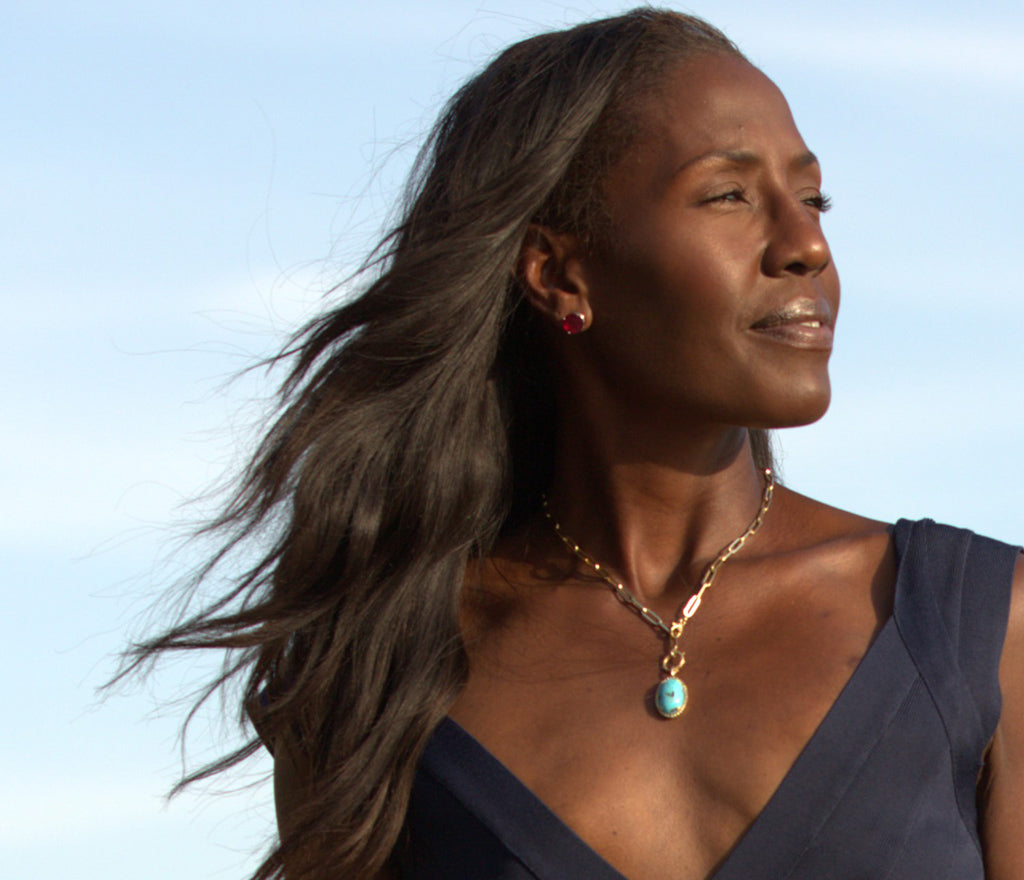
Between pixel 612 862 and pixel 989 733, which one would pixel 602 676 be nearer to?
pixel 612 862

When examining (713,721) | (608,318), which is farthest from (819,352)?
(713,721)

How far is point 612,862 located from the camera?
402cm

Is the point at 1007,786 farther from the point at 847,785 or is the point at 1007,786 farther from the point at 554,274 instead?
the point at 554,274

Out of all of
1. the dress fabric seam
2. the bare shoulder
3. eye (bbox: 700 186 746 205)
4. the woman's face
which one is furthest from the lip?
the dress fabric seam

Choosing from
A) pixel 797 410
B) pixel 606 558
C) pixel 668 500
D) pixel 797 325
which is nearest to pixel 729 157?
pixel 797 325

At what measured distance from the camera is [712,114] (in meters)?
4.39

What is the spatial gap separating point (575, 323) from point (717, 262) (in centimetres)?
42

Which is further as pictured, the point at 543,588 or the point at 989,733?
the point at 543,588

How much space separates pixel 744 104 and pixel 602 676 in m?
1.30

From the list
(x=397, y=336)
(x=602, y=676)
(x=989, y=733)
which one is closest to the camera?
(x=989, y=733)

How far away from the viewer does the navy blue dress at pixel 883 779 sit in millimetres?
3926

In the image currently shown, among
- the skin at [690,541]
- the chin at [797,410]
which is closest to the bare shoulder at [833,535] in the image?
the skin at [690,541]

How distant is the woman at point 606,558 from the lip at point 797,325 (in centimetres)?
1

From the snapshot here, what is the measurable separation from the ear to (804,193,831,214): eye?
1.72 feet
